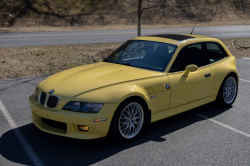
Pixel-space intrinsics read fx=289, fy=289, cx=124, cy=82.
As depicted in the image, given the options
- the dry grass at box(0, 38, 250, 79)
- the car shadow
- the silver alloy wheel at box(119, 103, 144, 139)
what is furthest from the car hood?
the dry grass at box(0, 38, 250, 79)

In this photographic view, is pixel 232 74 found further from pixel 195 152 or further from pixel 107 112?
pixel 107 112

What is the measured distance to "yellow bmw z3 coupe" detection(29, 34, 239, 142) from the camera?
408 centimetres

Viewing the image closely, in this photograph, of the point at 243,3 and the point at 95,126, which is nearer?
the point at 95,126

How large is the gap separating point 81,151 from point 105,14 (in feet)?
83.4

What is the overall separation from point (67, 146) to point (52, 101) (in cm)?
71

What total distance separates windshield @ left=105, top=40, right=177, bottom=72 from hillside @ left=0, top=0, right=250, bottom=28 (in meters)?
19.8

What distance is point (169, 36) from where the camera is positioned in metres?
5.80

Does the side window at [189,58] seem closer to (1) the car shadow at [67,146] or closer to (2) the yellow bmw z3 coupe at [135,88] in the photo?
(2) the yellow bmw z3 coupe at [135,88]

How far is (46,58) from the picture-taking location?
1120cm

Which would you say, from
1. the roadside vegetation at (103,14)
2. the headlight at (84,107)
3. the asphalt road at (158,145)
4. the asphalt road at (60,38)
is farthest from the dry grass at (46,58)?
the roadside vegetation at (103,14)

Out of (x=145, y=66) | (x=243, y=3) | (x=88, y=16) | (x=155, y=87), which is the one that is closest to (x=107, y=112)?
(x=155, y=87)

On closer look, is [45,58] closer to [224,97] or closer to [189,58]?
[189,58]

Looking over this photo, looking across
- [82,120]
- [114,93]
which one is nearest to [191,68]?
[114,93]

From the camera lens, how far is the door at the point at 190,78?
4.92 meters
